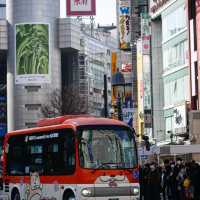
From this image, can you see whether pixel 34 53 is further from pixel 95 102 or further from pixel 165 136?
pixel 165 136

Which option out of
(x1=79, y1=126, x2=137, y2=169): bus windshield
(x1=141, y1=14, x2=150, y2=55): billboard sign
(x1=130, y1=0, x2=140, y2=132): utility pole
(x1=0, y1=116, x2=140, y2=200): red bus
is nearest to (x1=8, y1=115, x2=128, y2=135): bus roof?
(x1=0, y1=116, x2=140, y2=200): red bus

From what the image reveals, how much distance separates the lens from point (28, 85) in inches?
5027

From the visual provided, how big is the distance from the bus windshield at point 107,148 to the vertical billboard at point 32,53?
317 ft

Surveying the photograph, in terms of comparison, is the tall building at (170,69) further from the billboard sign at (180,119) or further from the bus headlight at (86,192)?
the bus headlight at (86,192)

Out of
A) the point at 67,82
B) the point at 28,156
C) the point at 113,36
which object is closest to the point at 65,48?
the point at 67,82

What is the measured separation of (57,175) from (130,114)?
13633 millimetres

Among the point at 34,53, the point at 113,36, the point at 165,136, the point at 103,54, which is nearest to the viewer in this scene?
the point at 165,136

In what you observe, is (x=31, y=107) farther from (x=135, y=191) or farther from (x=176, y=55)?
(x=135, y=191)

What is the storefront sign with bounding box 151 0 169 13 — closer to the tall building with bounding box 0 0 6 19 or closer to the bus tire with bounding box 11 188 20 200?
the bus tire with bounding box 11 188 20 200

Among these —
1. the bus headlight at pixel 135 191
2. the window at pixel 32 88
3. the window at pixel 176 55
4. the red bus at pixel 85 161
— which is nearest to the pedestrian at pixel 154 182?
the red bus at pixel 85 161

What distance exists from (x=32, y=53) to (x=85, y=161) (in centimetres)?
10111

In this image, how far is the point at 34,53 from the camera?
121312mm

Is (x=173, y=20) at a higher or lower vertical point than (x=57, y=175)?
higher

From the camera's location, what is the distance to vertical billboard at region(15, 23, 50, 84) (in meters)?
119
